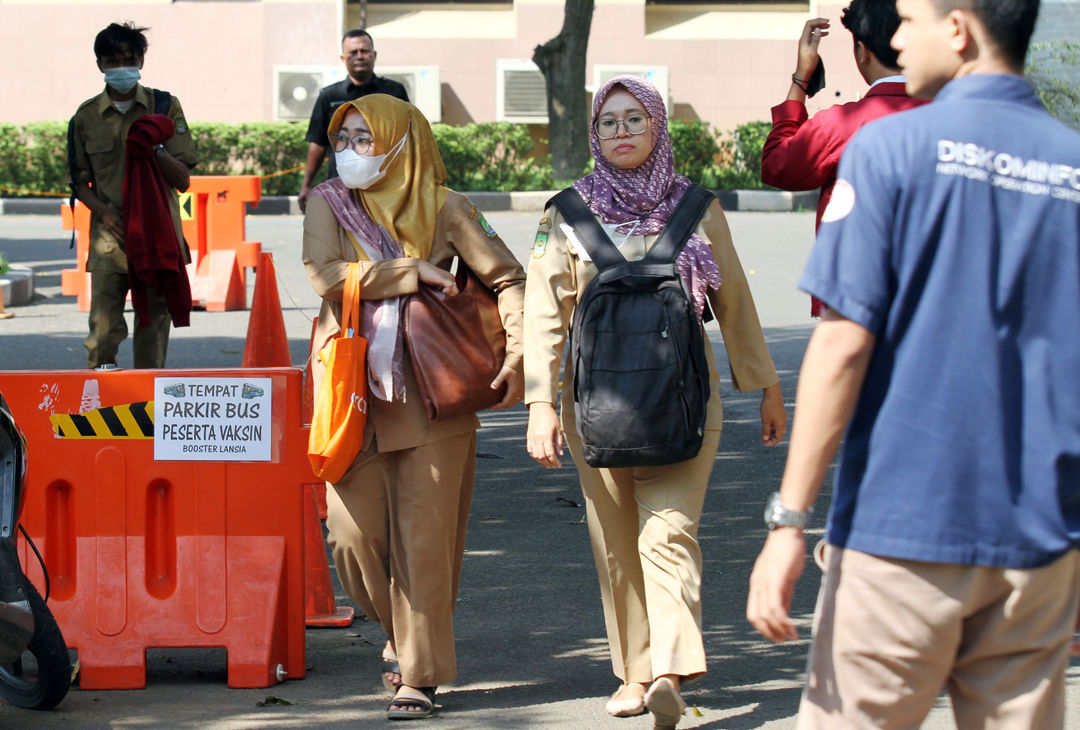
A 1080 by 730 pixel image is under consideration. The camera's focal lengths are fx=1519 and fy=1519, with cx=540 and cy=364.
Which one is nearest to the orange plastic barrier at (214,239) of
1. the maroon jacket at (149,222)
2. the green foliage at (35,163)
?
the maroon jacket at (149,222)

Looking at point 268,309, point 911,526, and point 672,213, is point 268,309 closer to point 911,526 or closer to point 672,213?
point 672,213

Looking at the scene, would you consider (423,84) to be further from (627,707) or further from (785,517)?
(785,517)

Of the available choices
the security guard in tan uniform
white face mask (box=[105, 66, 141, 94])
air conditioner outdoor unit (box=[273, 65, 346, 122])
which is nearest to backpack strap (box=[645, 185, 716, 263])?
the security guard in tan uniform

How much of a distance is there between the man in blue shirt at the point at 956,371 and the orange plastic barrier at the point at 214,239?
11.5 meters

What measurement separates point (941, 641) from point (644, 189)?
87.9 inches

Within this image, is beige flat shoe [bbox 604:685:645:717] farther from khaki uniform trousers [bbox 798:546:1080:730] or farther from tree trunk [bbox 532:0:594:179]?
tree trunk [bbox 532:0:594:179]

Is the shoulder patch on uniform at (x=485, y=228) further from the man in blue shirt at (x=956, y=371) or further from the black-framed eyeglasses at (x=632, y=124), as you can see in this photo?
the man in blue shirt at (x=956, y=371)

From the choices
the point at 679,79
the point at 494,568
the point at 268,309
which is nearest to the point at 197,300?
the point at 268,309

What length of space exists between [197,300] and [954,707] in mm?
11555

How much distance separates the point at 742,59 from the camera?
27.9 m

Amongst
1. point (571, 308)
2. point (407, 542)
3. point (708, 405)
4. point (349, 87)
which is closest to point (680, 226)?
point (571, 308)

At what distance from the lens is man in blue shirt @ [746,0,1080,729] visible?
2510mm

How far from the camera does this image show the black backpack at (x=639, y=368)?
4270mm

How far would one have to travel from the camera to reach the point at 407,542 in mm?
4684
